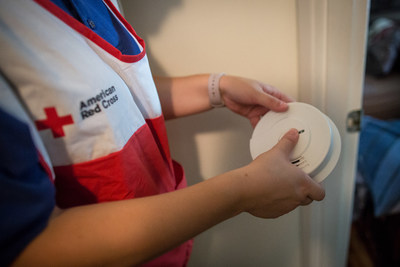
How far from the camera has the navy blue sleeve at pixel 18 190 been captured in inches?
8.3

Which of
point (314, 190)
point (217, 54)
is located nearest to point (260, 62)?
point (217, 54)

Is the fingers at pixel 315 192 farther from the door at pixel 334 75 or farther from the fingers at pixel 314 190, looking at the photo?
the door at pixel 334 75

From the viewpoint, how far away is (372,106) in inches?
60.3

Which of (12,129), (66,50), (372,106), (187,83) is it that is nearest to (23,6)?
(66,50)

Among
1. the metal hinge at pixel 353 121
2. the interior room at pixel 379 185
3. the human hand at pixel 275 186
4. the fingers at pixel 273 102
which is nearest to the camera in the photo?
the human hand at pixel 275 186

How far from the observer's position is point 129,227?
0.28 meters

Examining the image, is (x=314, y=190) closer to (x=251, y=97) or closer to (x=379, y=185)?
(x=251, y=97)

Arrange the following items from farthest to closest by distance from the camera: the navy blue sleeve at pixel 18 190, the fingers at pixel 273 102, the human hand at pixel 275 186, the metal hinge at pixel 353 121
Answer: the metal hinge at pixel 353 121 → the fingers at pixel 273 102 → the human hand at pixel 275 186 → the navy blue sleeve at pixel 18 190

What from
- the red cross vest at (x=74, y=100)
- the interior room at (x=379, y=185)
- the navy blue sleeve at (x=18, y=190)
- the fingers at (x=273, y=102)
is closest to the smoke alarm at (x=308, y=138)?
the fingers at (x=273, y=102)

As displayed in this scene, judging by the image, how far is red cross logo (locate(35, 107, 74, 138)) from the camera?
0.28m

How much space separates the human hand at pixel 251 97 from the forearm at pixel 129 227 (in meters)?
0.26

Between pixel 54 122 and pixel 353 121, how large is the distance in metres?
0.74

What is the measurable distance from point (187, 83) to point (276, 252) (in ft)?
2.57

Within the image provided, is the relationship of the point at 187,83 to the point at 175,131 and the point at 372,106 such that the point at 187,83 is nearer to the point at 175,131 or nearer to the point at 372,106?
the point at 175,131
